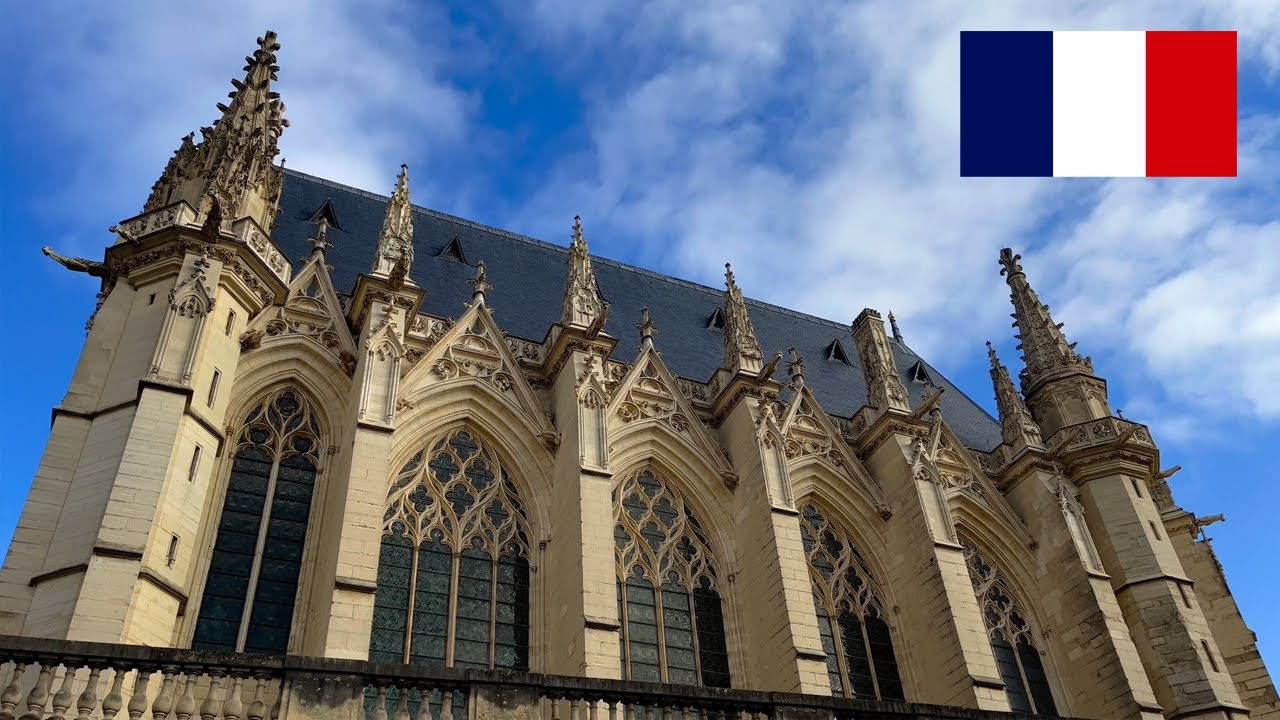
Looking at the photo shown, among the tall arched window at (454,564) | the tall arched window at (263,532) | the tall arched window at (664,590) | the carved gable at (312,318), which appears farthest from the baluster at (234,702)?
the carved gable at (312,318)

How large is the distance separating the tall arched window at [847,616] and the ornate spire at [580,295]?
176 inches

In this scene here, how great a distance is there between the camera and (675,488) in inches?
602

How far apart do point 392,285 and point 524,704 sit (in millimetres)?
7643

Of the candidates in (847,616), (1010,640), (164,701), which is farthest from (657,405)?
(164,701)

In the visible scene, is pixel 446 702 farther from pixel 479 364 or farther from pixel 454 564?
pixel 479 364

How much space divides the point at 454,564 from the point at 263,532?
89.9 inches

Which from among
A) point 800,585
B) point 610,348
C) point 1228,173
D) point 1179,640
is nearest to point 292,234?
point 610,348

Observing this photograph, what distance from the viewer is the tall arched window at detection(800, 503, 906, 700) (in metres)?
14.5

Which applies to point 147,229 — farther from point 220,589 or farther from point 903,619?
point 903,619

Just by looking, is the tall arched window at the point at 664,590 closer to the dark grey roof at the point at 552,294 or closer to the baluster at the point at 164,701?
the dark grey roof at the point at 552,294

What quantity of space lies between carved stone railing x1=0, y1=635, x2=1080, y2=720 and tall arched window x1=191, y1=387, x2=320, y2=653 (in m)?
2.88

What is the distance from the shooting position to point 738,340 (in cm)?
1678

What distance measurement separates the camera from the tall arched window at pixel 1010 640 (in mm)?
15469

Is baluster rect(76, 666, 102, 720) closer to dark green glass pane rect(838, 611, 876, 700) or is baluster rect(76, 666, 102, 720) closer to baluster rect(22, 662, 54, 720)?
baluster rect(22, 662, 54, 720)
